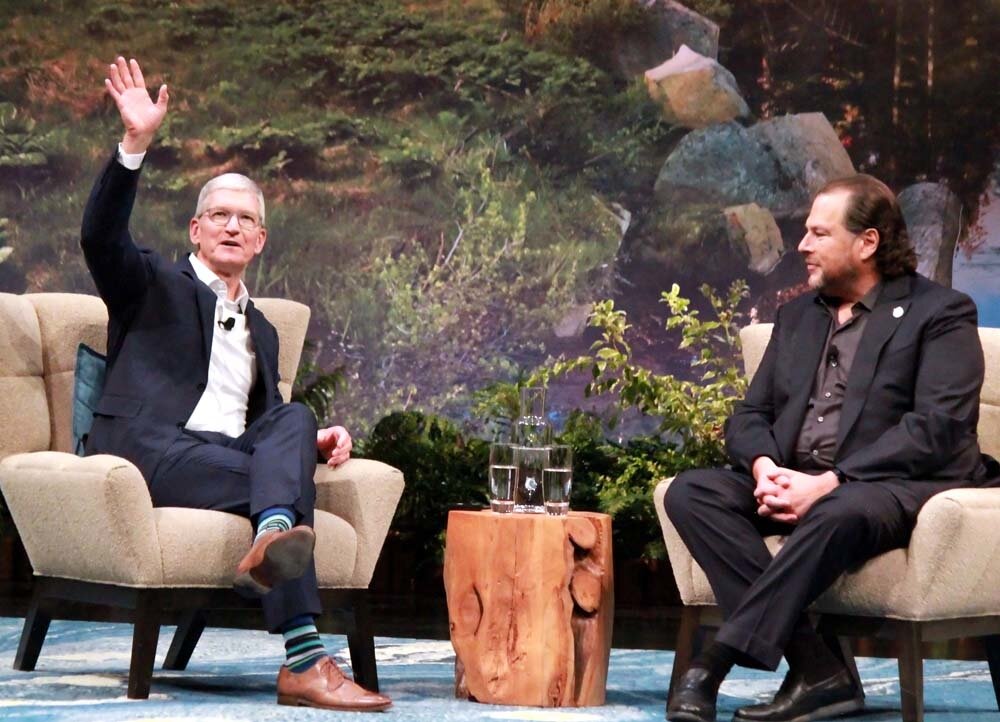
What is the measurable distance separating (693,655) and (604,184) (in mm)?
3940

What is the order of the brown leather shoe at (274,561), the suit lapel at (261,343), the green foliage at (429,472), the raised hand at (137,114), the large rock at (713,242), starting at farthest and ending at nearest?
the large rock at (713,242) → the green foliage at (429,472) → the suit lapel at (261,343) → the raised hand at (137,114) → the brown leather shoe at (274,561)

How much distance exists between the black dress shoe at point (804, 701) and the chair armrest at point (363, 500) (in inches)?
40.0

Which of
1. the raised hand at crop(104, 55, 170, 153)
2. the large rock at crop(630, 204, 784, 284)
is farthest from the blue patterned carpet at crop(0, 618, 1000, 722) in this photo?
the large rock at crop(630, 204, 784, 284)

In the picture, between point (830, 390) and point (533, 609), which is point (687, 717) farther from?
point (830, 390)

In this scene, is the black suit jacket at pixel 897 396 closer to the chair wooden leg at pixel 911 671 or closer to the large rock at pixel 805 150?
the chair wooden leg at pixel 911 671

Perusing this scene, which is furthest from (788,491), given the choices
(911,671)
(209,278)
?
(209,278)

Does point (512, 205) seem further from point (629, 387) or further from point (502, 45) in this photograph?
point (629, 387)

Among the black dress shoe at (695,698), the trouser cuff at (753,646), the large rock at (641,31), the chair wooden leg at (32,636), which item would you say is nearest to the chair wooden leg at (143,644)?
the chair wooden leg at (32,636)

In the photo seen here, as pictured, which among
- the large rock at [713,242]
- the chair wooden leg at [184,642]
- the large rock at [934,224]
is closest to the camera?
the chair wooden leg at [184,642]

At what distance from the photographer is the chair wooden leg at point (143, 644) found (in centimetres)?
337

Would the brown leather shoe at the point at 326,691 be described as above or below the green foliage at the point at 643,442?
below

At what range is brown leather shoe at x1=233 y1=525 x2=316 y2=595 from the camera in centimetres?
318

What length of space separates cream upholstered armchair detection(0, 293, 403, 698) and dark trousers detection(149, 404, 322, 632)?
0.08m

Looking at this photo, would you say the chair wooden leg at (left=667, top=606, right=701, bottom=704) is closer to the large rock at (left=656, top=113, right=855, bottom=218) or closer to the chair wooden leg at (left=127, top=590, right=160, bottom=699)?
the chair wooden leg at (left=127, top=590, right=160, bottom=699)
